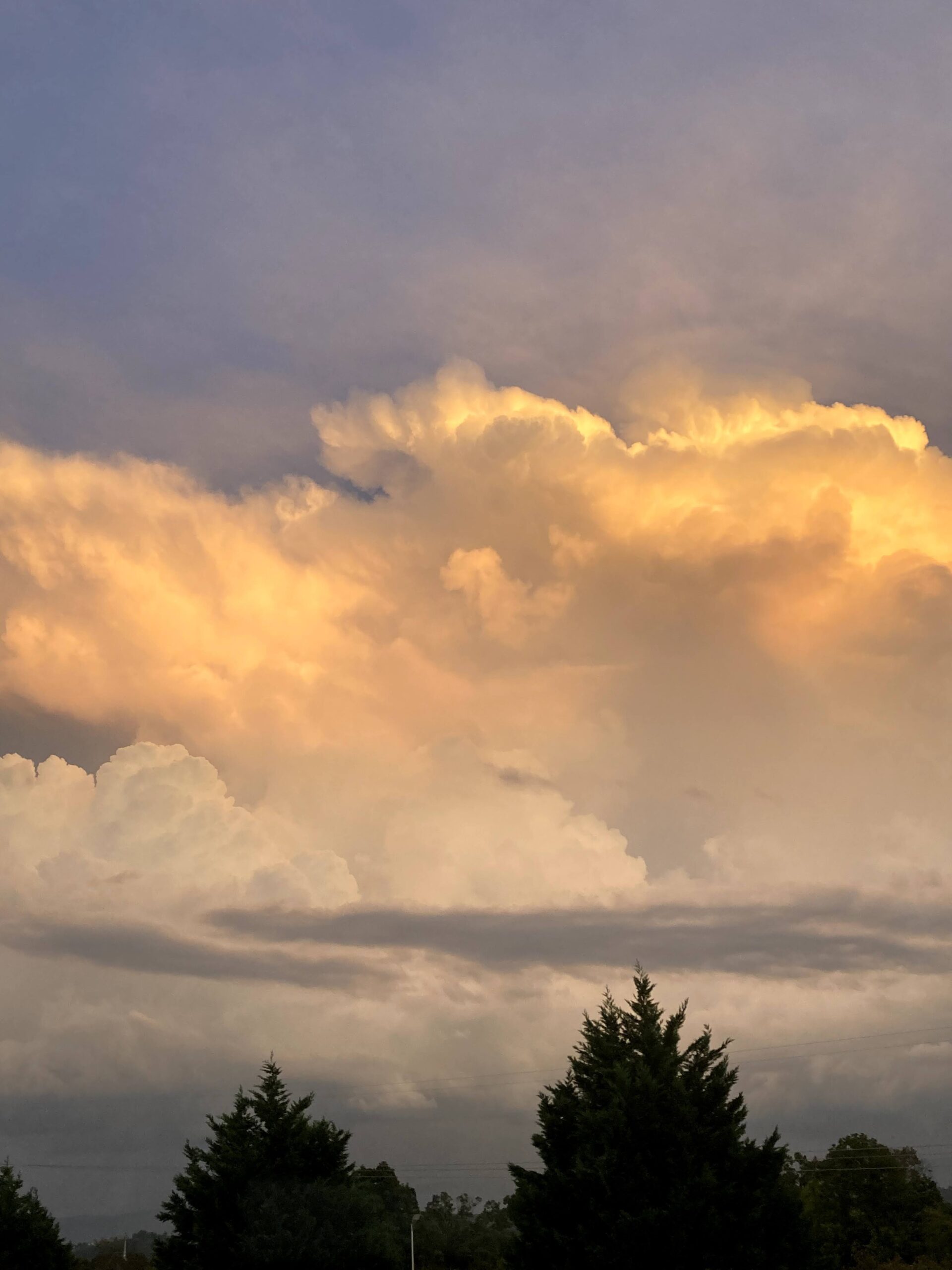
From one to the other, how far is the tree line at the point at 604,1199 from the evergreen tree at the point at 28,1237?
112mm

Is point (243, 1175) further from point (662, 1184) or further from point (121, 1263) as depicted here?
point (121, 1263)

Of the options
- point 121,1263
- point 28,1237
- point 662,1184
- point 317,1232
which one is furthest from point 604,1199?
point 121,1263

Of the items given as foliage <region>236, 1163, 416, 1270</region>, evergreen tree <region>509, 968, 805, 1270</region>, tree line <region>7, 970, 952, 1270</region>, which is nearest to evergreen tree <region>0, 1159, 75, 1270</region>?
tree line <region>7, 970, 952, 1270</region>

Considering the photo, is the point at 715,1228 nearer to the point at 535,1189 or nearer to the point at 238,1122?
the point at 535,1189

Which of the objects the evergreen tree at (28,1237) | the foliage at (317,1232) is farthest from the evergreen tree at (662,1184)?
the evergreen tree at (28,1237)

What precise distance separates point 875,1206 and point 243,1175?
66665mm

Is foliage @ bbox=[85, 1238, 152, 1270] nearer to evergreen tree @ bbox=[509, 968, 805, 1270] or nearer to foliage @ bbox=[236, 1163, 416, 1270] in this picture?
foliage @ bbox=[236, 1163, 416, 1270]

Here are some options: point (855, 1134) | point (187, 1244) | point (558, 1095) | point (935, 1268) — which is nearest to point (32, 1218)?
point (187, 1244)

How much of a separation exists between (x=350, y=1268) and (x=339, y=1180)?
733cm

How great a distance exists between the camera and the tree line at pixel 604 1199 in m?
54.1

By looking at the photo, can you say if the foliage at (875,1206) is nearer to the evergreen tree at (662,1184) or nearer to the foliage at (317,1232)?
the foliage at (317,1232)

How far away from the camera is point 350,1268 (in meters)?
73.2

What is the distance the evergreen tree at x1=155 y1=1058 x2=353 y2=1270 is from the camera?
76.0m

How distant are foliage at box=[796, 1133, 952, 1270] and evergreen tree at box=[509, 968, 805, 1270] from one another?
55.4 m
